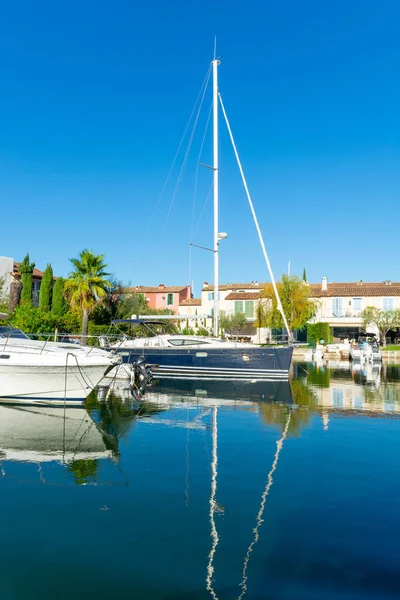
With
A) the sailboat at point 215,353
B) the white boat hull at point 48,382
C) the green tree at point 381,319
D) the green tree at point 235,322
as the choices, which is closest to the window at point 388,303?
the green tree at point 381,319

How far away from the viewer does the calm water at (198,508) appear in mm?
5320

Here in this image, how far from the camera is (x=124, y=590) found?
16.8 ft

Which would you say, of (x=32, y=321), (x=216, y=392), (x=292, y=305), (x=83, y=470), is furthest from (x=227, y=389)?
(x=292, y=305)

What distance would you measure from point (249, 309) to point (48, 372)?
47.8 m

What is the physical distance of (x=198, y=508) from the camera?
287 inches

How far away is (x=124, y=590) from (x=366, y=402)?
1486 centimetres

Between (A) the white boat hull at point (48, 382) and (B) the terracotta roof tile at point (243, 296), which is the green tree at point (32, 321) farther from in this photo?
(B) the terracotta roof tile at point (243, 296)

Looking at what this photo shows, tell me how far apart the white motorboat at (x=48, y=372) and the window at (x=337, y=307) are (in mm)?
49577

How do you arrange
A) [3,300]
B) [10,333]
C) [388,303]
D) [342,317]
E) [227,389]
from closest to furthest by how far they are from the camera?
[10,333] < [227,389] < [3,300] < [388,303] < [342,317]

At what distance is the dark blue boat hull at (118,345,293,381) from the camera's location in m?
24.3

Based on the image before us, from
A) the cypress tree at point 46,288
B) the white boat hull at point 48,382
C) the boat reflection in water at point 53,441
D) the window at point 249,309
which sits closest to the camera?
the boat reflection in water at point 53,441

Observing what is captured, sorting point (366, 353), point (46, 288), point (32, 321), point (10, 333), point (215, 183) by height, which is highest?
point (215, 183)

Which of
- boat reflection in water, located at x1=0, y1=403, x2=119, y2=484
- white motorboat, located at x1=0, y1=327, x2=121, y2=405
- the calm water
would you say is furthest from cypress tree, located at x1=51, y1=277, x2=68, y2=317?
the calm water

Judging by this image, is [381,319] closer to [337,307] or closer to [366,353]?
[337,307]
